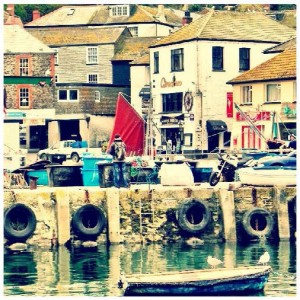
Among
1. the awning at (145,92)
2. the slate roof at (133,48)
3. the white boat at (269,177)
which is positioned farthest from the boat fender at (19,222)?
the slate roof at (133,48)

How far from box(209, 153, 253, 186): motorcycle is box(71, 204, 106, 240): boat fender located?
598 centimetres

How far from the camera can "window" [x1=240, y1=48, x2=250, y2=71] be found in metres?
85.9

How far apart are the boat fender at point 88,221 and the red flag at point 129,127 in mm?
18209

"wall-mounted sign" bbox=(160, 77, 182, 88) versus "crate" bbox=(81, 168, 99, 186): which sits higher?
"wall-mounted sign" bbox=(160, 77, 182, 88)

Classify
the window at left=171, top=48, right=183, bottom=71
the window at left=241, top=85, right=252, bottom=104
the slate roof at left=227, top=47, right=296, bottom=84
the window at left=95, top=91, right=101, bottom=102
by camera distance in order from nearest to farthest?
the slate roof at left=227, top=47, right=296, bottom=84 < the window at left=241, top=85, right=252, bottom=104 < the window at left=171, top=48, right=183, bottom=71 < the window at left=95, top=91, right=101, bottom=102

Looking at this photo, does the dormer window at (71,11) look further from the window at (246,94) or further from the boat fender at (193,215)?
the boat fender at (193,215)

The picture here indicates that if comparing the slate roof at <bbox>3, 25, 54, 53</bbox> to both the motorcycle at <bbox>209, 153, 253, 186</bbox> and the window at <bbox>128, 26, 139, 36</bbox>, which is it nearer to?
the window at <bbox>128, 26, 139, 36</bbox>

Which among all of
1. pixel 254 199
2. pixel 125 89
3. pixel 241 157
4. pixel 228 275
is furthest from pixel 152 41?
pixel 228 275

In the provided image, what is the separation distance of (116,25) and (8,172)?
44361 mm

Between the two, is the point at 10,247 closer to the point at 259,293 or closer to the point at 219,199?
the point at 219,199

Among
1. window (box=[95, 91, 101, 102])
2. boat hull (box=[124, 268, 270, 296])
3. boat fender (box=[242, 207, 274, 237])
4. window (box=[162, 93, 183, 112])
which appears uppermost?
window (box=[95, 91, 101, 102])

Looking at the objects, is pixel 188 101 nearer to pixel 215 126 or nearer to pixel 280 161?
pixel 215 126

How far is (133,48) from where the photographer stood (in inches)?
3880

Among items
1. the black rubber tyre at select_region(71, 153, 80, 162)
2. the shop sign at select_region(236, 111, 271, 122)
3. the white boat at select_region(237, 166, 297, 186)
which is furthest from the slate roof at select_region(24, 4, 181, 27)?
the white boat at select_region(237, 166, 297, 186)
